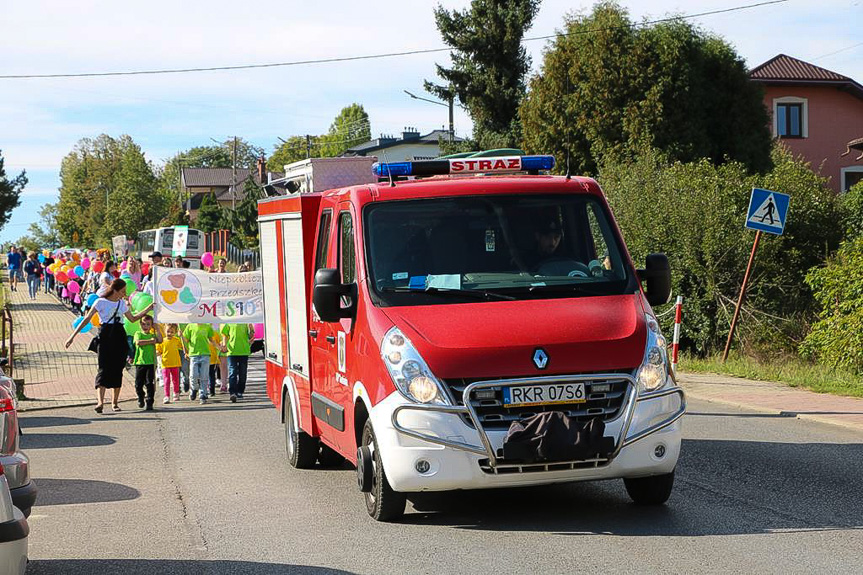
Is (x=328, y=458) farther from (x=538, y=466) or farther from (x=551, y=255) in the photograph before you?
(x=538, y=466)

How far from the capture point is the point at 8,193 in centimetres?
7662

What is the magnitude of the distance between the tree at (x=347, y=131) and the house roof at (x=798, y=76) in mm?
80215

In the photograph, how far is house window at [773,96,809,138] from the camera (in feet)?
174

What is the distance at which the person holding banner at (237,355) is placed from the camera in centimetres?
1775

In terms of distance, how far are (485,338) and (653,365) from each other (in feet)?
3.60

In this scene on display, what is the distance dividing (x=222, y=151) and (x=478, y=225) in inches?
6053

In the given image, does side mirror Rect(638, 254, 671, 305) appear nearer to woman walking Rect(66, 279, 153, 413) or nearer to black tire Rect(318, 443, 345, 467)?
black tire Rect(318, 443, 345, 467)

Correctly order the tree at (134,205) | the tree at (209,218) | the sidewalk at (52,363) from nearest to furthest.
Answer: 1. the sidewalk at (52,363)
2. the tree at (209,218)
3. the tree at (134,205)

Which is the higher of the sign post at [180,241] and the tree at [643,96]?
the tree at [643,96]

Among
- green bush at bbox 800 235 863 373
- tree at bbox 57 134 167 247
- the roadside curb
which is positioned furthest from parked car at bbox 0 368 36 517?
tree at bbox 57 134 167 247

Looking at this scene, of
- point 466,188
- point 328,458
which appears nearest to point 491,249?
point 466,188

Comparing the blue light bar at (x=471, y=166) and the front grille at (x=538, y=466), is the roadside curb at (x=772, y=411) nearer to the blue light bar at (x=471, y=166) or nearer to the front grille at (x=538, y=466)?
the blue light bar at (x=471, y=166)

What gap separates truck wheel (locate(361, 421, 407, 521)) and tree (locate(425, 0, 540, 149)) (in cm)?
4090

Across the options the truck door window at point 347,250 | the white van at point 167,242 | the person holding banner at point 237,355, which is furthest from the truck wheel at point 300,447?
the white van at point 167,242
